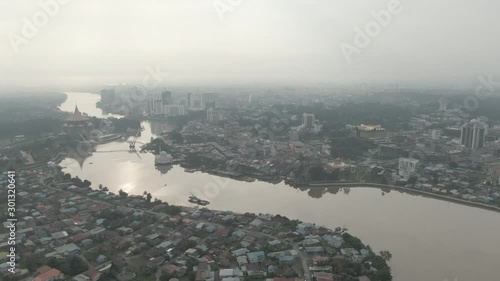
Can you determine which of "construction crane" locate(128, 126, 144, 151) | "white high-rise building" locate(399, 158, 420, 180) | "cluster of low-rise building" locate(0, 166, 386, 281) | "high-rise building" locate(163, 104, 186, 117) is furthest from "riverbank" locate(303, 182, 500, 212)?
"high-rise building" locate(163, 104, 186, 117)

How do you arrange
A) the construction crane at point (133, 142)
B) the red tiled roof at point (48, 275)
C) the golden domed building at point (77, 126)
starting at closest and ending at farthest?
the red tiled roof at point (48, 275) → the construction crane at point (133, 142) → the golden domed building at point (77, 126)

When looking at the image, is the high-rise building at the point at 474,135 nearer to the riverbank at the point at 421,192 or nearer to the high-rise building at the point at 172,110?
the riverbank at the point at 421,192

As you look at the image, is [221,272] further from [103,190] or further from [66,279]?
[103,190]

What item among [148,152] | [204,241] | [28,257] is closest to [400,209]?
[204,241]

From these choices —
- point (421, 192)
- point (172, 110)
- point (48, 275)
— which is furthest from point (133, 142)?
point (421, 192)

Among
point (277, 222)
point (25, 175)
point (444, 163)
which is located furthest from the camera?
point (444, 163)

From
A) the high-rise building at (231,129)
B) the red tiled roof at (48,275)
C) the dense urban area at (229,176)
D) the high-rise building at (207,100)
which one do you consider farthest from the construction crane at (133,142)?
the high-rise building at (207,100)
